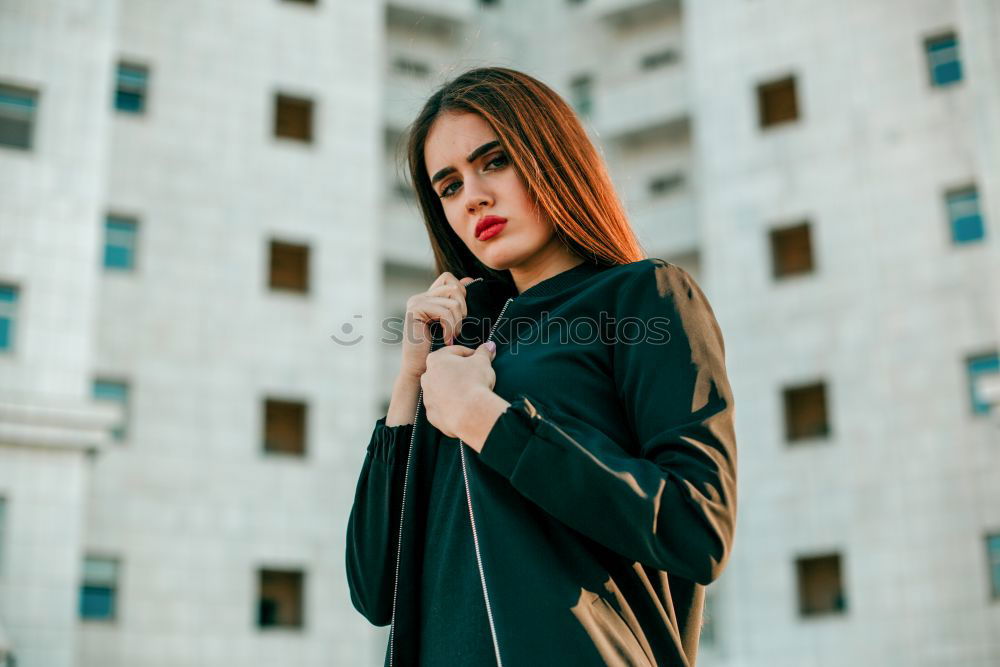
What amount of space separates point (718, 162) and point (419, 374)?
2656 cm

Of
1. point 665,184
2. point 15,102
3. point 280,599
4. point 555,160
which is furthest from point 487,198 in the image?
point 665,184

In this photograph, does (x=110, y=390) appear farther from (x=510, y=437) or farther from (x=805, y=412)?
(x=510, y=437)

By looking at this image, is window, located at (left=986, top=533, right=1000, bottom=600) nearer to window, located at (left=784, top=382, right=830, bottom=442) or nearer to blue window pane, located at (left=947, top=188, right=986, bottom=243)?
window, located at (left=784, top=382, right=830, bottom=442)

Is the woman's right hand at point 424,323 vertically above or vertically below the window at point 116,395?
below

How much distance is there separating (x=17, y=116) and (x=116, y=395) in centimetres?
524

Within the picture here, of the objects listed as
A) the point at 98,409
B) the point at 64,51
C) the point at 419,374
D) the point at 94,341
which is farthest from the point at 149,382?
the point at 419,374

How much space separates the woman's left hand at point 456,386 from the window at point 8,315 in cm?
2021

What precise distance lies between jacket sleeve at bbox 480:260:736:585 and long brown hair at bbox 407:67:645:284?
1.09ft

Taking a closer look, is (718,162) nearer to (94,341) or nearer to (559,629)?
(94,341)

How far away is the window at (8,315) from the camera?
21.4 meters

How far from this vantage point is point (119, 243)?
25172mm

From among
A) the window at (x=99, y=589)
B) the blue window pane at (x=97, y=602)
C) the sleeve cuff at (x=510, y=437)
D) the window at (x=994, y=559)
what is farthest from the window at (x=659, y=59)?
the sleeve cuff at (x=510, y=437)

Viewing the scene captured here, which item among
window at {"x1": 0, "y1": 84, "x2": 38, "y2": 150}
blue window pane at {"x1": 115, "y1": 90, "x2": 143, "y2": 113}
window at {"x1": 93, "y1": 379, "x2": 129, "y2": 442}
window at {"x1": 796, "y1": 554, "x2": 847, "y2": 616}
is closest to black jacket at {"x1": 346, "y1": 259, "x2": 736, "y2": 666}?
window at {"x1": 0, "y1": 84, "x2": 38, "y2": 150}

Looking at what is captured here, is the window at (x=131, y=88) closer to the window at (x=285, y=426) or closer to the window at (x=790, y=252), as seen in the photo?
the window at (x=285, y=426)
